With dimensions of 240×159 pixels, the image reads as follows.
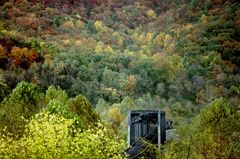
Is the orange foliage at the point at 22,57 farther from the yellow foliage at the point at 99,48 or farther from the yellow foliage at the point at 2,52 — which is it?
the yellow foliage at the point at 99,48

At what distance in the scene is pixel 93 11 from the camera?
14250 cm

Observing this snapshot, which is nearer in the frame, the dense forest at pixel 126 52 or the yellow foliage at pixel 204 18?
the dense forest at pixel 126 52

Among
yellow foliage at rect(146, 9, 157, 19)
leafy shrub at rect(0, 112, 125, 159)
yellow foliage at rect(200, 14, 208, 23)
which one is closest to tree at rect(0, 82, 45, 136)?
leafy shrub at rect(0, 112, 125, 159)

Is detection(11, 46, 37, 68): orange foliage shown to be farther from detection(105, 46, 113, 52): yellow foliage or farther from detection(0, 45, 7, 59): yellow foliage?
detection(105, 46, 113, 52): yellow foliage

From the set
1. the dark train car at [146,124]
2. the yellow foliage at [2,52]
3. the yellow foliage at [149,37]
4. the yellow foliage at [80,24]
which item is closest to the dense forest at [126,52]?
the yellow foliage at [2,52]

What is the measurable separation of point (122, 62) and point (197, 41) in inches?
800

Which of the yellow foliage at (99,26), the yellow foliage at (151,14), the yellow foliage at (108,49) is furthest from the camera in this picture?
the yellow foliage at (151,14)

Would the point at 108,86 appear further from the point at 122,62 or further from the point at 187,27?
the point at 187,27

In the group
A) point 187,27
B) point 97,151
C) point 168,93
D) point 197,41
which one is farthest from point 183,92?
point 97,151

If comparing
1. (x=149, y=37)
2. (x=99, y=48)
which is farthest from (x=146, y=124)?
(x=149, y=37)

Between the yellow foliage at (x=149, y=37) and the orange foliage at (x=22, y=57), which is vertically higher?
the yellow foliage at (x=149, y=37)

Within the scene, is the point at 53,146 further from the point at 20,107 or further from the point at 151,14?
the point at 151,14

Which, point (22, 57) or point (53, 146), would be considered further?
point (22, 57)

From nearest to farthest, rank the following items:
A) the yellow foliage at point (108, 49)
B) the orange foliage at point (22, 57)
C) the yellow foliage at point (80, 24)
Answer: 1. the orange foliage at point (22, 57)
2. the yellow foliage at point (108, 49)
3. the yellow foliage at point (80, 24)
